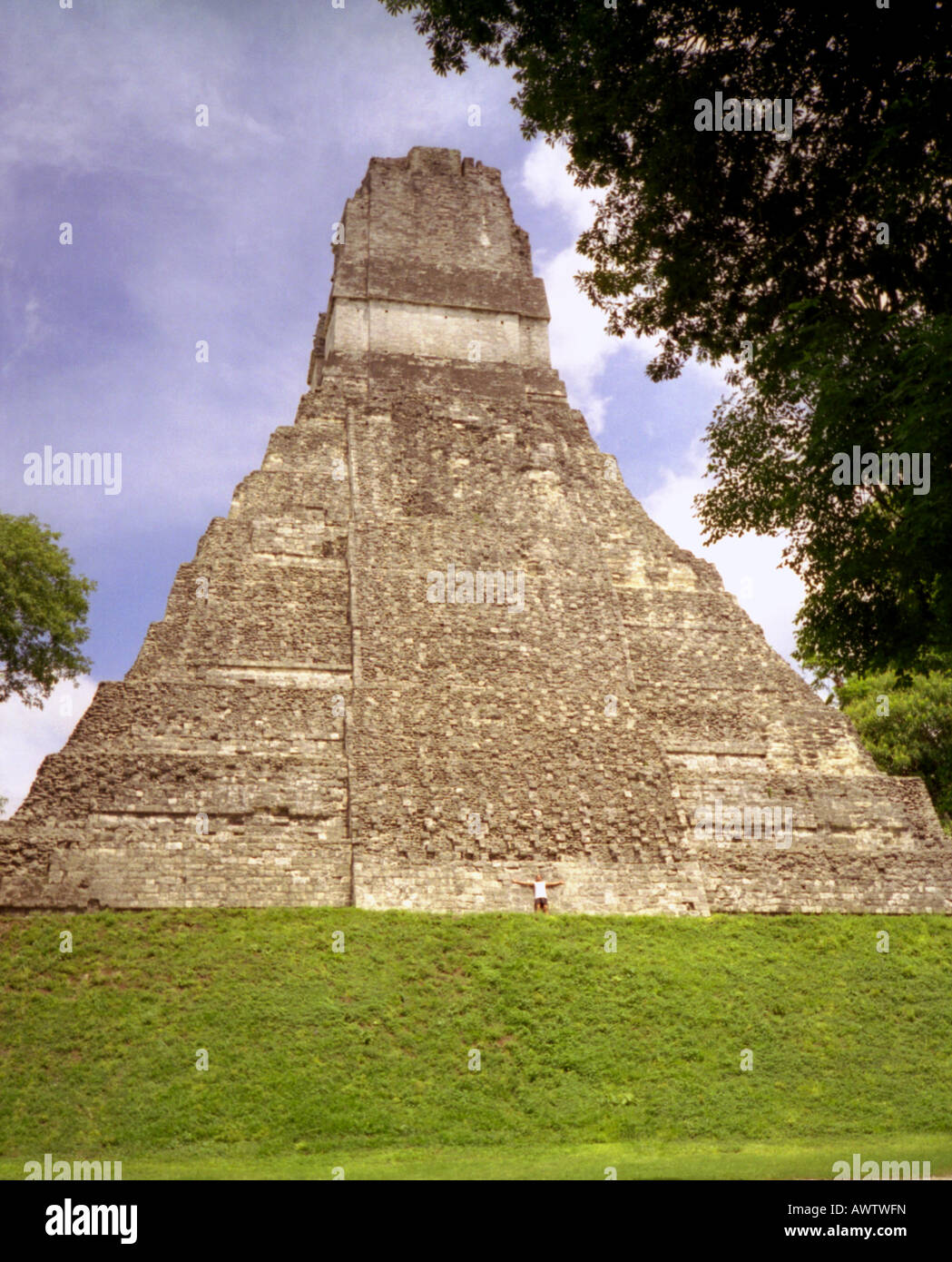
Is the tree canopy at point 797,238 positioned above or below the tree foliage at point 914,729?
above

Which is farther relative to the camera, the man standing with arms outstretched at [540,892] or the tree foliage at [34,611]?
the tree foliage at [34,611]

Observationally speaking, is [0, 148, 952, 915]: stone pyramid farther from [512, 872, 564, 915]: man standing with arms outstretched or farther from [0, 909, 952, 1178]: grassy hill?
[0, 909, 952, 1178]: grassy hill

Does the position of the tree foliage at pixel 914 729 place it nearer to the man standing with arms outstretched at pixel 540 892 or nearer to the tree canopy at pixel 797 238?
the man standing with arms outstretched at pixel 540 892

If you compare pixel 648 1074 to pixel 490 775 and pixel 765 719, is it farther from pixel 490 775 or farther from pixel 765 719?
pixel 765 719

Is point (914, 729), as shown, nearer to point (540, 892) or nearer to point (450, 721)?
point (450, 721)

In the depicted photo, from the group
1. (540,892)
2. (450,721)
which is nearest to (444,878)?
(540,892)

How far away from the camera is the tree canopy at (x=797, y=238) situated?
9672mm

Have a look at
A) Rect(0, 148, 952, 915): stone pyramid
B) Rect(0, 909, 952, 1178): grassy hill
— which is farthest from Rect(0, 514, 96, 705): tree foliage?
Rect(0, 909, 952, 1178): grassy hill

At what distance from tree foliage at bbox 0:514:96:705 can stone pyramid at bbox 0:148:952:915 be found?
6188 mm

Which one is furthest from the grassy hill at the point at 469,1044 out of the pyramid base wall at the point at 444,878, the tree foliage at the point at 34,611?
the tree foliage at the point at 34,611

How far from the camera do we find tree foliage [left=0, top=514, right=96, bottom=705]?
2745cm

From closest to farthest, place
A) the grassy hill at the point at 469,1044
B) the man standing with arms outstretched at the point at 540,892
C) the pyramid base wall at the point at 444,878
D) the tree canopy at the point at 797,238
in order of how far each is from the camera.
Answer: the tree canopy at the point at 797,238 < the grassy hill at the point at 469,1044 < the pyramid base wall at the point at 444,878 < the man standing with arms outstretched at the point at 540,892

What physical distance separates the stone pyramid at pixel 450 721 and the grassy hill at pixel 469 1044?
43.3 inches

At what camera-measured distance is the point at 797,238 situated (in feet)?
37.1
